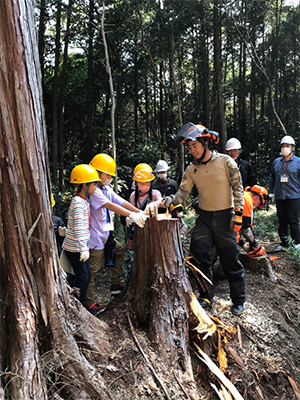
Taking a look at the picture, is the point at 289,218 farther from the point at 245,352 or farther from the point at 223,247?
the point at 245,352

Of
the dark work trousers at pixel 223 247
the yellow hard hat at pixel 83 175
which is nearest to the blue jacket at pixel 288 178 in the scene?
the dark work trousers at pixel 223 247

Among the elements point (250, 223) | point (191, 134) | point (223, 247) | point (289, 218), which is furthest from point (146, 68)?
point (223, 247)

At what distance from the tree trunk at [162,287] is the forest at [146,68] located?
7.34m

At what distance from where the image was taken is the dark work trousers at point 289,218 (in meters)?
6.44

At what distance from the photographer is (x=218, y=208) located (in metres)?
3.82

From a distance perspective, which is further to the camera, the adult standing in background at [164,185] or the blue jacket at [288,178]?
the blue jacket at [288,178]

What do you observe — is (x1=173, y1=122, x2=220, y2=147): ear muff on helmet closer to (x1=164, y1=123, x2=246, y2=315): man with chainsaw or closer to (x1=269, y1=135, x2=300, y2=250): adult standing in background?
(x1=164, y1=123, x2=246, y2=315): man with chainsaw

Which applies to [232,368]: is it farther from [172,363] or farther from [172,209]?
[172,209]

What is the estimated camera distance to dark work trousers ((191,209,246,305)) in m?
3.80

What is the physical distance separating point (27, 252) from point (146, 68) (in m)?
19.1

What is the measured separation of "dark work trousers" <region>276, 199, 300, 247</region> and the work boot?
2945 millimetres

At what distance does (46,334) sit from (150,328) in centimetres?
94

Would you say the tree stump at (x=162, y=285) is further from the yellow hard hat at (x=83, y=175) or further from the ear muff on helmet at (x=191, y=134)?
the ear muff on helmet at (x=191, y=134)

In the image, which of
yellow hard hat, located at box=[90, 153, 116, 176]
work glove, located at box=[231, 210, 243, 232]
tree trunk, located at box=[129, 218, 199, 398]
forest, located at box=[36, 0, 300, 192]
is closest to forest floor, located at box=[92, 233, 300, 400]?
tree trunk, located at box=[129, 218, 199, 398]
